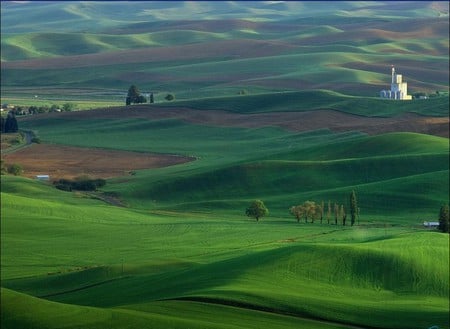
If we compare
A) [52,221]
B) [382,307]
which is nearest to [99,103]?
[52,221]

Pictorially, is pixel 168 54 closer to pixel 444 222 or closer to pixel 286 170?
pixel 286 170

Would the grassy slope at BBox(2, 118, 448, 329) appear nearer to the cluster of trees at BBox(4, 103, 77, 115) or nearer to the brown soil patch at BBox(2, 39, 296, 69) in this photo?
the cluster of trees at BBox(4, 103, 77, 115)

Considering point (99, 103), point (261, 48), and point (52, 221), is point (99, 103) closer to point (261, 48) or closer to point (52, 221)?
point (261, 48)

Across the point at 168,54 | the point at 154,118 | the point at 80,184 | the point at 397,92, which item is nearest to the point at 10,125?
the point at 154,118

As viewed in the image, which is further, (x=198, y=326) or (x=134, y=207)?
(x=134, y=207)

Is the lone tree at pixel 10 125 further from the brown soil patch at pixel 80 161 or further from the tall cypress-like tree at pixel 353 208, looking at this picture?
the tall cypress-like tree at pixel 353 208

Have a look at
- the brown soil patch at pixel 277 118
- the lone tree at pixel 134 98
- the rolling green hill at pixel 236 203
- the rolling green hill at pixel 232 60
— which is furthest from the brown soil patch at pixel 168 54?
the brown soil patch at pixel 277 118
